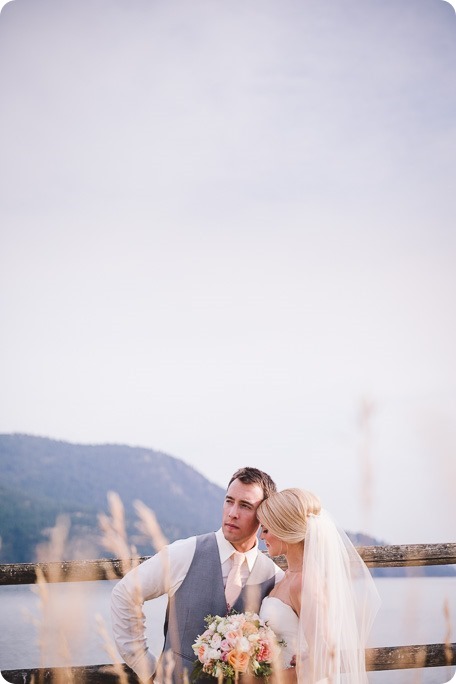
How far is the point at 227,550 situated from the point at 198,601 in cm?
31

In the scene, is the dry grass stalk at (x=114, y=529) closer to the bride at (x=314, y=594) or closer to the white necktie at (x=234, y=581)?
the bride at (x=314, y=594)

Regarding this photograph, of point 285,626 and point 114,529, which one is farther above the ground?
A: point 114,529

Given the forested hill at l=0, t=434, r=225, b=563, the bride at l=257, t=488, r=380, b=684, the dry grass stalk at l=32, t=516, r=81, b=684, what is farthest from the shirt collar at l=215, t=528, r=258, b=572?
the forested hill at l=0, t=434, r=225, b=563

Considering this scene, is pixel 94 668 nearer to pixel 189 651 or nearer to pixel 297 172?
pixel 189 651

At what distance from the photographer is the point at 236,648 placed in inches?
Answer: 122

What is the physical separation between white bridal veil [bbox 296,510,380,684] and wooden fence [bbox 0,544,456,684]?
0.41 m

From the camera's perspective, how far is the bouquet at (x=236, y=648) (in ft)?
10.3

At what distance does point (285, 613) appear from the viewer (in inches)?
143

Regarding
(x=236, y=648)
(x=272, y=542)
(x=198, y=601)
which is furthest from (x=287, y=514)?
(x=236, y=648)

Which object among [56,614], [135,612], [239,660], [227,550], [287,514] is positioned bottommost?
[239,660]

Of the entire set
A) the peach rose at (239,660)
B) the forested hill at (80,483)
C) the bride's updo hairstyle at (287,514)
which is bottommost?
the peach rose at (239,660)

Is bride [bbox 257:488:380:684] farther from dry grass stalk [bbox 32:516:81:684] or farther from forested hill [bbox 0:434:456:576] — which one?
forested hill [bbox 0:434:456:576]

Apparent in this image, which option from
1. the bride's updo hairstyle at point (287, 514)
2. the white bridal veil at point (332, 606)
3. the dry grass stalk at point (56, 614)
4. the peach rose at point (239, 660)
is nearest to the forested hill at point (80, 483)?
the white bridal veil at point (332, 606)

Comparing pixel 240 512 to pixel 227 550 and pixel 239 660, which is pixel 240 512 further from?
pixel 239 660
